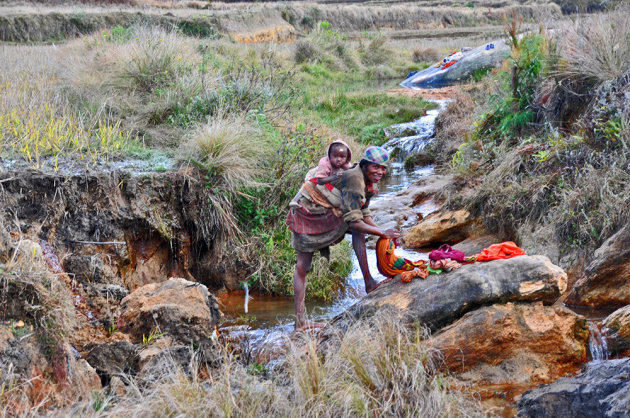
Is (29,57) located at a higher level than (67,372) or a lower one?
higher

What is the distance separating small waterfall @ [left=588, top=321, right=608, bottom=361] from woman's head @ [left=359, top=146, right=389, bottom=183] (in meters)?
2.18

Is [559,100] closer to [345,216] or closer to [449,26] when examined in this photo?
[345,216]

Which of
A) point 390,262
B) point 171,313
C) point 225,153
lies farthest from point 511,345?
point 225,153

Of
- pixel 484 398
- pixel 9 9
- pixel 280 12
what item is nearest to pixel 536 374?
pixel 484 398

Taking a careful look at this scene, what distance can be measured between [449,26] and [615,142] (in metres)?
43.1

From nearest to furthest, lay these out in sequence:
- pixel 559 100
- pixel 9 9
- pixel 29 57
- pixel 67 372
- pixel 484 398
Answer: pixel 67 372 → pixel 484 398 → pixel 559 100 → pixel 29 57 → pixel 9 9

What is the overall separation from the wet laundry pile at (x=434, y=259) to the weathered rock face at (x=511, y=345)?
0.42 m

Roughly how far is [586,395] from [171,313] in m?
3.11

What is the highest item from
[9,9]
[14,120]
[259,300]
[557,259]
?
[9,9]

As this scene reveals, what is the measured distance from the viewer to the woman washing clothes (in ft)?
16.9

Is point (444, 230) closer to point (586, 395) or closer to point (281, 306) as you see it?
point (281, 306)

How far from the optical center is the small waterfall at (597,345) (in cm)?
483

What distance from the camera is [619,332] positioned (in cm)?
475

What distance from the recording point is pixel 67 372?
4.03 meters
